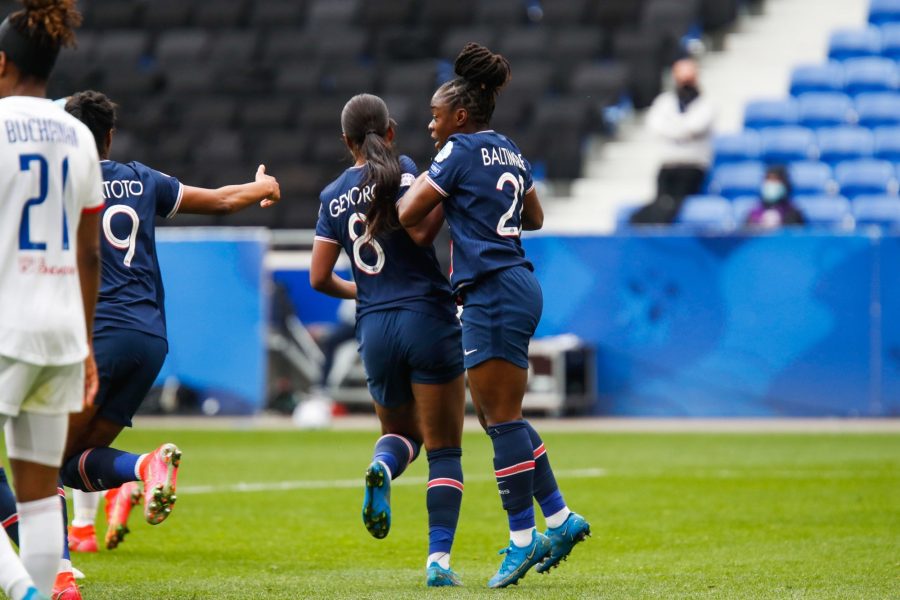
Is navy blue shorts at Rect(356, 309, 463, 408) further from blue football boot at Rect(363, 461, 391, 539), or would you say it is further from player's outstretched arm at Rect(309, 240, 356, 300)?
blue football boot at Rect(363, 461, 391, 539)

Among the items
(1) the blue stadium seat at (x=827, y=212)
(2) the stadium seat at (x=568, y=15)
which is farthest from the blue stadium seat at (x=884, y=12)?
(1) the blue stadium seat at (x=827, y=212)

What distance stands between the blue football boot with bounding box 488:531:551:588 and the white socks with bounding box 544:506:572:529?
81 mm

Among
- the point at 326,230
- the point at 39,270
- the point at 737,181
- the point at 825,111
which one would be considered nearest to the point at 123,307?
the point at 326,230

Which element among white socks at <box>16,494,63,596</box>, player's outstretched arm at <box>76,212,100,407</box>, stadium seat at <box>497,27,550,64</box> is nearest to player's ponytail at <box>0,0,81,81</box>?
player's outstretched arm at <box>76,212,100,407</box>

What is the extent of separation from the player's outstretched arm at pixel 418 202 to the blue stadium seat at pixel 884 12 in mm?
16426

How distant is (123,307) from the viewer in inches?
243

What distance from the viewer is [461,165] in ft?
20.1

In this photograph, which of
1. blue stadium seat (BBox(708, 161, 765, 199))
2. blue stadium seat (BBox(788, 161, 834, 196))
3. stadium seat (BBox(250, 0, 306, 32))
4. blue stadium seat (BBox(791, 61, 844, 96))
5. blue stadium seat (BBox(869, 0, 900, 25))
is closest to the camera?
blue stadium seat (BBox(788, 161, 834, 196))

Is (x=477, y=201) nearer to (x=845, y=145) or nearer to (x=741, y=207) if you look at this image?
(x=741, y=207)

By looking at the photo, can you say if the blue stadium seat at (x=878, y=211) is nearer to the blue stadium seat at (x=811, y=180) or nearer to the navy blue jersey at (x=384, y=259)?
the blue stadium seat at (x=811, y=180)

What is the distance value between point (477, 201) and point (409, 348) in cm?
69

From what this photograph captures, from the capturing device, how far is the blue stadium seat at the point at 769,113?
19828 millimetres

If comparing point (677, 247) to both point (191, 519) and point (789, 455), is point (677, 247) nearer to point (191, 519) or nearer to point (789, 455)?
point (789, 455)

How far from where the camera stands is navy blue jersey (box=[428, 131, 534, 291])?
6.12 metres
